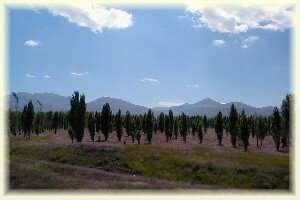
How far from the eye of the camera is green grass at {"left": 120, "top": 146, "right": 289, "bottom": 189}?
36.0m

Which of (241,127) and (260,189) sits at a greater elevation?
(241,127)

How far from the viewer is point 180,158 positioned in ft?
144

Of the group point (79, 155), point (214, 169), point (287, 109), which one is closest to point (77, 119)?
point (79, 155)

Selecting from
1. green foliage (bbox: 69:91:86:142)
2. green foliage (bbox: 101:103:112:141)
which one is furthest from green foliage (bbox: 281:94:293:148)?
green foliage (bbox: 101:103:112:141)

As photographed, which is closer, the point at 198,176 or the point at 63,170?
the point at 63,170

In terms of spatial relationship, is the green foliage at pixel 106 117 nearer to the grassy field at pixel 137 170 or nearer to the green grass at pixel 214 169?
the grassy field at pixel 137 170

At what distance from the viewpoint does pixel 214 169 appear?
3909 centimetres

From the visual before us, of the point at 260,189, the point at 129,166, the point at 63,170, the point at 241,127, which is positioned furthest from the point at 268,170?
the point at 241,127

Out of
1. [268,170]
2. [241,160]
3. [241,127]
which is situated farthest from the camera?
[241,127]

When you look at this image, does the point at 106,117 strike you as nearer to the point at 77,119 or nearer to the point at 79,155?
the point at 77,119

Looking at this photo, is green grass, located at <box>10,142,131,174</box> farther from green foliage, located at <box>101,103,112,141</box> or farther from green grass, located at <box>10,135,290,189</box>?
green foliage, located at <box>101,103,112,141</box>

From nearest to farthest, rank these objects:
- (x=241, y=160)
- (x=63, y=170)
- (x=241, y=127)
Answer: (x=63, y=170) < (x=241, y=160) < (x=241, y=127)

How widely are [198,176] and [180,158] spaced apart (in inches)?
230
